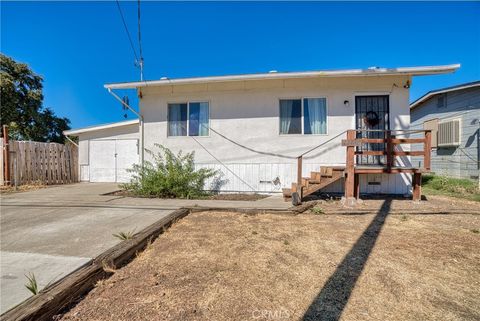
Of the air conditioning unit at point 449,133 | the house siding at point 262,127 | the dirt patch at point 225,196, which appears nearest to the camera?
the dirt patch at point 225,196

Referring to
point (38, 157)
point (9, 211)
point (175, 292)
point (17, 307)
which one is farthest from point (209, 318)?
point (38, 157)

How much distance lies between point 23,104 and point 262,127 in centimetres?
1811

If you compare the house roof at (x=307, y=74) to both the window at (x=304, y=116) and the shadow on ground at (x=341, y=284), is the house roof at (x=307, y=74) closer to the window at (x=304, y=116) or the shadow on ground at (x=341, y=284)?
the window at (x=304, y=116)

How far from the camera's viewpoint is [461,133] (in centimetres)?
1035

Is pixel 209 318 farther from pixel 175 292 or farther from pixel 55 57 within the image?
pixel 55 57

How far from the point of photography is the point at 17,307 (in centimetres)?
191

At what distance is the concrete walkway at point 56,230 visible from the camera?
254 centimetres

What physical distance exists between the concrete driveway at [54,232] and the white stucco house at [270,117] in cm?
296

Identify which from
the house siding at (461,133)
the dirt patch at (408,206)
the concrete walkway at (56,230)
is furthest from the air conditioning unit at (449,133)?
the concrete walkway at (56,230)

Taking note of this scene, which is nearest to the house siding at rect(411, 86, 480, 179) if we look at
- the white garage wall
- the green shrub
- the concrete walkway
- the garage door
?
the concrete walkway

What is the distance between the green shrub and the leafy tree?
14.8 m

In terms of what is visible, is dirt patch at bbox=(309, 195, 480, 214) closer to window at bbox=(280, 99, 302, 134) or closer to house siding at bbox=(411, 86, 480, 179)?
window at bbox=(280, 99, 302, 134)

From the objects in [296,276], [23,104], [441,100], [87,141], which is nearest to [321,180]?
[296,276]

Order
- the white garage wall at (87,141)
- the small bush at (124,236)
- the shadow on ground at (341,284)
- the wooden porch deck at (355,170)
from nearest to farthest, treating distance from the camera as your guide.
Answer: the shadow on ground at (341,284) → the small bush at (124,236) → the wooden porch deck at (355,170) → the white garage wall at (87,141)
